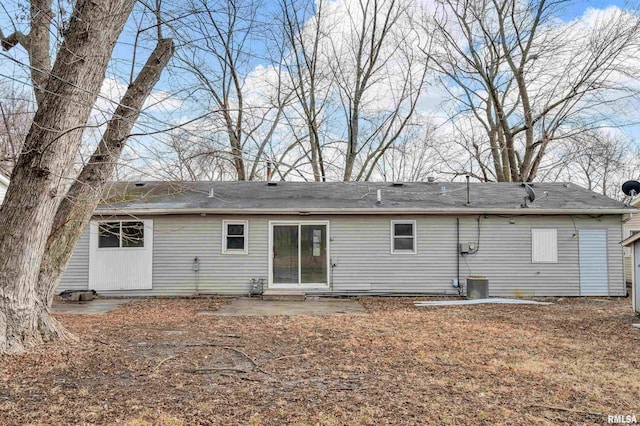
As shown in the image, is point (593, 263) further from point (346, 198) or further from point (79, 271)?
point (79, 271)

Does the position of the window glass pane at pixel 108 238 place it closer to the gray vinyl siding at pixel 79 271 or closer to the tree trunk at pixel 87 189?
the gray vinyl siding at pixel 79 271

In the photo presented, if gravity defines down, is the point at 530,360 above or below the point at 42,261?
below

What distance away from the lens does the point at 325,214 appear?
11102mm

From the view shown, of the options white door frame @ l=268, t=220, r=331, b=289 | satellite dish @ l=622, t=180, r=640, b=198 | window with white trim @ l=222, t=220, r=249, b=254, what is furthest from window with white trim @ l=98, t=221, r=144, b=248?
satellite dish @ l=622, t=180, r=640, b=198

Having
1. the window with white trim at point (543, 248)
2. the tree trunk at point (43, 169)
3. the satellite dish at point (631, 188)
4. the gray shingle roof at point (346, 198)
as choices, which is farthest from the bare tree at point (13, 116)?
the satellite dish at point (631, 188)

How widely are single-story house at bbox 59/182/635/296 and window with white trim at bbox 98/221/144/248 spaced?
0.08 ft

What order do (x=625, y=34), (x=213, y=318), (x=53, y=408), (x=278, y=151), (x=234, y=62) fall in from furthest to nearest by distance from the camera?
(x=278, y=151)
(x=234, y=62)
(x=625, y=34)
(x=213, y=318)
(x=53, y=408)

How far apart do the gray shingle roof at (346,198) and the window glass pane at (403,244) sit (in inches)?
33.7

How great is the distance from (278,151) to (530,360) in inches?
681

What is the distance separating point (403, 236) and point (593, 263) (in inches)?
197

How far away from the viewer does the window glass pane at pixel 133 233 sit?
432 inches

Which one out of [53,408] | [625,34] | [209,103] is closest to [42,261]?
[53,408]

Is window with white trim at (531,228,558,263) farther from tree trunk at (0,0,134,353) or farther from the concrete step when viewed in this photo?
tree trunk at (0,0,134,353)

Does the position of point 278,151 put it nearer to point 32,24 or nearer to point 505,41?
point 505,41
